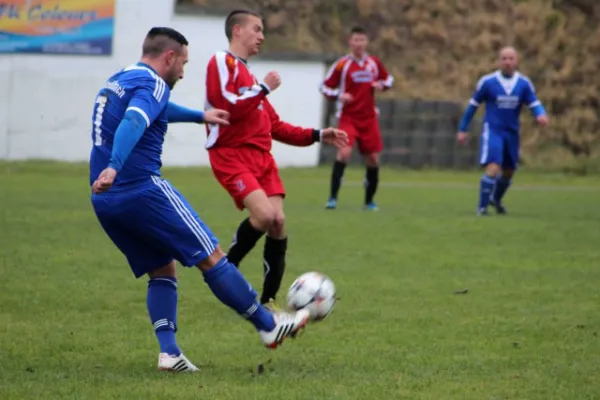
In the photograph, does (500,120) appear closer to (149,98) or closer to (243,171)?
(243,171)

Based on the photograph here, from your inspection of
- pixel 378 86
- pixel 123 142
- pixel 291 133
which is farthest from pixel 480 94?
pixel 123 142

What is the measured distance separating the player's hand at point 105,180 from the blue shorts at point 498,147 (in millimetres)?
11030

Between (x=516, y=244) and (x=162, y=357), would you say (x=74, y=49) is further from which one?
(x=162, y=357)

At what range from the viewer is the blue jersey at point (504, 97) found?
16.7 m

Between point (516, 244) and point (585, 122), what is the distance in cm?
1820

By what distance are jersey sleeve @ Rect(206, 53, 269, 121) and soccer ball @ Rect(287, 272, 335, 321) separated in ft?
5.98

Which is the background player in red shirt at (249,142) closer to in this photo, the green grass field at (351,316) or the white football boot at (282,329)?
A: the green grass field at (351,316)

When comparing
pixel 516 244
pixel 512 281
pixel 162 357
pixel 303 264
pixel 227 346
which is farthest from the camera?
pixel 516 244

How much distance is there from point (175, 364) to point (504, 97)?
430 inches

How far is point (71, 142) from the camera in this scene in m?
25.8

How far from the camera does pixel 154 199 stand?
6344 mm

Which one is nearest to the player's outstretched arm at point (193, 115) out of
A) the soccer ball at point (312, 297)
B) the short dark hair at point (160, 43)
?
the short dark hair at point (160, 43)

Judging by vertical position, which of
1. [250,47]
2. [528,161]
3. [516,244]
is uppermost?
[250,47]

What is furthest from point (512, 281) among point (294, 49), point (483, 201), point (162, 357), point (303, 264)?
point (294, 49)
